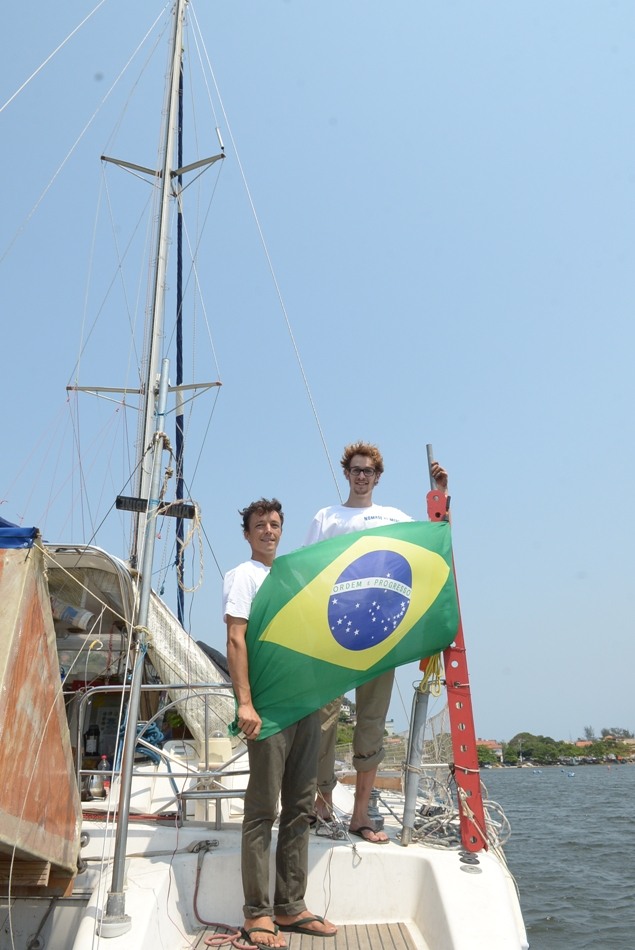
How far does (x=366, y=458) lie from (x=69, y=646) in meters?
4.20

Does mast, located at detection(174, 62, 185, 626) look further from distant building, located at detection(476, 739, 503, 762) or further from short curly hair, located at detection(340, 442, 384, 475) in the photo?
distant building, located at detection(476, 739, 503, 762)

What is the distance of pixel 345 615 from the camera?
329cm

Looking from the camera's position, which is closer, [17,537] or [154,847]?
[17,537]

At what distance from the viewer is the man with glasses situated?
3662 millimetres

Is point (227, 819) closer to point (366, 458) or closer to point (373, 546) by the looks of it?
point (373, 546)

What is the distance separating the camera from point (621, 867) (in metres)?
11.1

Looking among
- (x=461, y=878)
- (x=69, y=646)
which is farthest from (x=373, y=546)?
Answer: (x=69, y=646)

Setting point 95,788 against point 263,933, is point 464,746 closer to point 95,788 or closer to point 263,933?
point 263,933

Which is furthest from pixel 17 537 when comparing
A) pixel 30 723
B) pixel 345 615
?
pixel 345 615

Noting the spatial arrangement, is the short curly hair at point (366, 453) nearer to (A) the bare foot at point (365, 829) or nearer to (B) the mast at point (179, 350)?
(A) the bare foot at point (365, 829)

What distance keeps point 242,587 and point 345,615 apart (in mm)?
543

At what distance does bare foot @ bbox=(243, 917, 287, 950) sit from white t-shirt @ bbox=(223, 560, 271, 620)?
4.16 ft

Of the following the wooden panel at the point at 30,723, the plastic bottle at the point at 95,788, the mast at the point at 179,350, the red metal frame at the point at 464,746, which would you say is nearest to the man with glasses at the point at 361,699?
the red metal frame at the point at 464,746

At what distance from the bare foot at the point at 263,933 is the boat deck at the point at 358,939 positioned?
11cm
